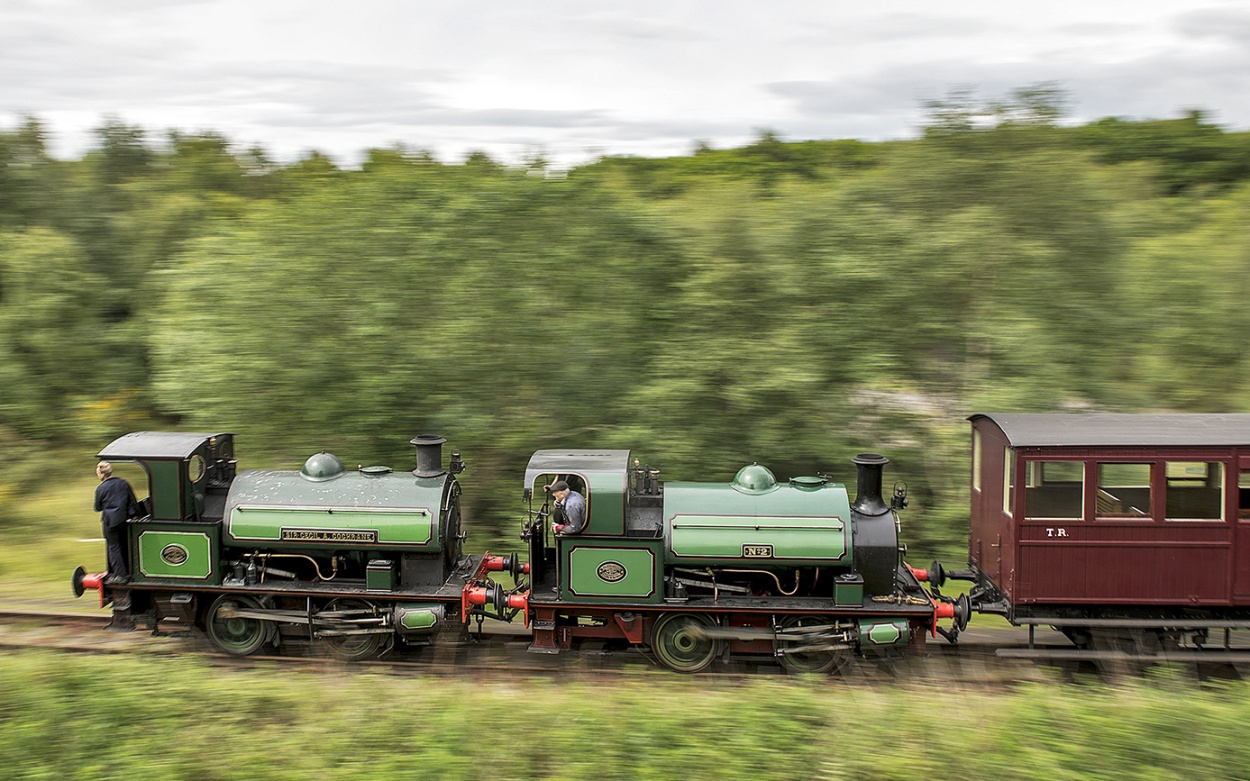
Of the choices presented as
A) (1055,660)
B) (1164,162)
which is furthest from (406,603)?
(1164,162)

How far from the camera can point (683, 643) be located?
10156 mm

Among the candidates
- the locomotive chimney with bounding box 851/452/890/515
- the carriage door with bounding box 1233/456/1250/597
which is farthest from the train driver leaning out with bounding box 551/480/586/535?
the carriage door with bounding box 1233/456/1250/597

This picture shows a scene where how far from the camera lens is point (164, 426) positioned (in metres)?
23.0

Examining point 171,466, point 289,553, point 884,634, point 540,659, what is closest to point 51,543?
point 171,466

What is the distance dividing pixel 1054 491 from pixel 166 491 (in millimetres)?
9959

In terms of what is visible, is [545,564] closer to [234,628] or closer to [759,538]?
[759,538]

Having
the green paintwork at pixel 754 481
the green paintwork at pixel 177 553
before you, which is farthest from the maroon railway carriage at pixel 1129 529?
the green paintwork at pixel 177 553

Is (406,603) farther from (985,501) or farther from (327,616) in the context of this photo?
(985,501)

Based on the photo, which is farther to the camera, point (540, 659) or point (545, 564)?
point (540, 659)

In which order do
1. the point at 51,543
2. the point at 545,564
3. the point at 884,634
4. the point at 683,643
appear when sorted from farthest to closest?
the point at 51,543, the point at 545,564, the point at 683,643, the point at 884,634

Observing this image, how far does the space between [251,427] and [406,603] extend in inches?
208

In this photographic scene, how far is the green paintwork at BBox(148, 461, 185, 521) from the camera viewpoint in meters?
10.3

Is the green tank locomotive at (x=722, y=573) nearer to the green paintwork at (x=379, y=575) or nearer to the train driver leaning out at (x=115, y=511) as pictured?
the green paintwork at (x=379, y=575)

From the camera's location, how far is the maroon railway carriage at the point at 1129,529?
9.38 metres
